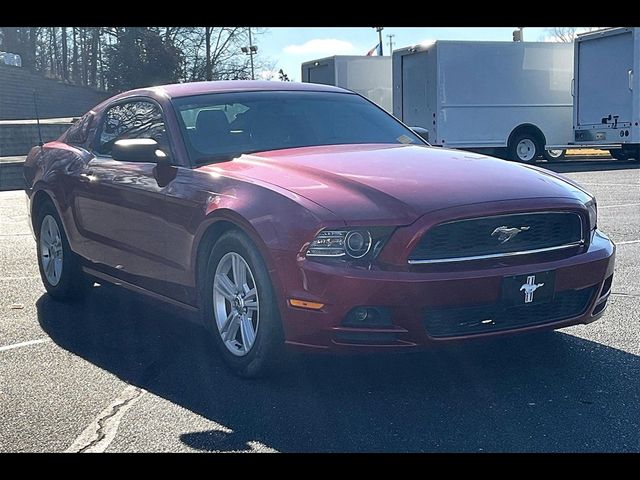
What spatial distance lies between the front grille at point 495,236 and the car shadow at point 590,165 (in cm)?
1543

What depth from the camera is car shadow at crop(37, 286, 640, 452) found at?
364 centimetres

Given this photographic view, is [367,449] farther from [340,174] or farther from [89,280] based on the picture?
[89,280]

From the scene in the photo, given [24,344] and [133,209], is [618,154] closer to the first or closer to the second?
[133,209]

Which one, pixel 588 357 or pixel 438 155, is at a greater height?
pixel 438 155

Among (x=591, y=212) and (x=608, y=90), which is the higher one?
(x=608, y=90)

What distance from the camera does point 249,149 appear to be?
17.3 ft

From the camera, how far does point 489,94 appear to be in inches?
863

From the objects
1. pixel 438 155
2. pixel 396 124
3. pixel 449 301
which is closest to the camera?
pixel 449 301

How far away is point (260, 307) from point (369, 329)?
22.8 inches

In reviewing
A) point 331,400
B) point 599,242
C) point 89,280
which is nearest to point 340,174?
point 331,400

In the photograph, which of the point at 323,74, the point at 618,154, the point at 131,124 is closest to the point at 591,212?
the point at 131,124

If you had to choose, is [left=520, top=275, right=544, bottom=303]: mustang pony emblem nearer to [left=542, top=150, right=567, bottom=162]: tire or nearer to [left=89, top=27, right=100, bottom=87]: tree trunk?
[left=542, top=150, right=567, bottom=162]: tire

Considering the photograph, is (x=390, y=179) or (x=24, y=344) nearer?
(x=390, y=179)

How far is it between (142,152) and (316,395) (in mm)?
1881
